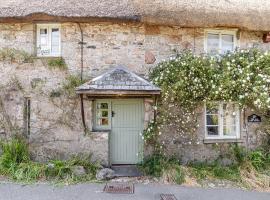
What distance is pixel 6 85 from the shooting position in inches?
349

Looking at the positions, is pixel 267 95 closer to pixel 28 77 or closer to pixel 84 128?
pixel 84 128

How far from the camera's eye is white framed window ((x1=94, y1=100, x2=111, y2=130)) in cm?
898

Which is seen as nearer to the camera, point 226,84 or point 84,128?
point 226,84

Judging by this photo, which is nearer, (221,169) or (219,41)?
(221,169)

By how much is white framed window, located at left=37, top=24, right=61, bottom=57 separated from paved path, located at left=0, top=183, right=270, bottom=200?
377 centimetres

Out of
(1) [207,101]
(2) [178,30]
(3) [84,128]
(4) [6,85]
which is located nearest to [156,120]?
(1) [207,101]

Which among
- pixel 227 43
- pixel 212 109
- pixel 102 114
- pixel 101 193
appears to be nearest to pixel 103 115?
pixel 102 114

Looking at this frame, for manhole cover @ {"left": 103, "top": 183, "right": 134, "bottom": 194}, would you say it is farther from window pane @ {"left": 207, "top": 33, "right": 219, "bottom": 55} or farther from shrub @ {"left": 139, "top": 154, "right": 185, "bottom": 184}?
window pane @ {"left": 207, "top": 33, "right": 219, "bottom": 55}

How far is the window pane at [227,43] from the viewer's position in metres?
9.51

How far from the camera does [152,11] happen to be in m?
8.66

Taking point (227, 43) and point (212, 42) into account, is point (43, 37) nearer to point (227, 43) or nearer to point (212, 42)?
point (212, 42)

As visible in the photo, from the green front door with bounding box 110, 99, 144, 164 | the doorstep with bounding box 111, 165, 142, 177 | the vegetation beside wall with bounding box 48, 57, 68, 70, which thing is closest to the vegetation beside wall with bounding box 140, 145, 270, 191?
the doorstep with bounding box 111, 165, 142, 177

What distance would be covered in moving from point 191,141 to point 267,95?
2.35 meters

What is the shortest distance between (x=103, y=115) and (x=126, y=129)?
2.51 feet
